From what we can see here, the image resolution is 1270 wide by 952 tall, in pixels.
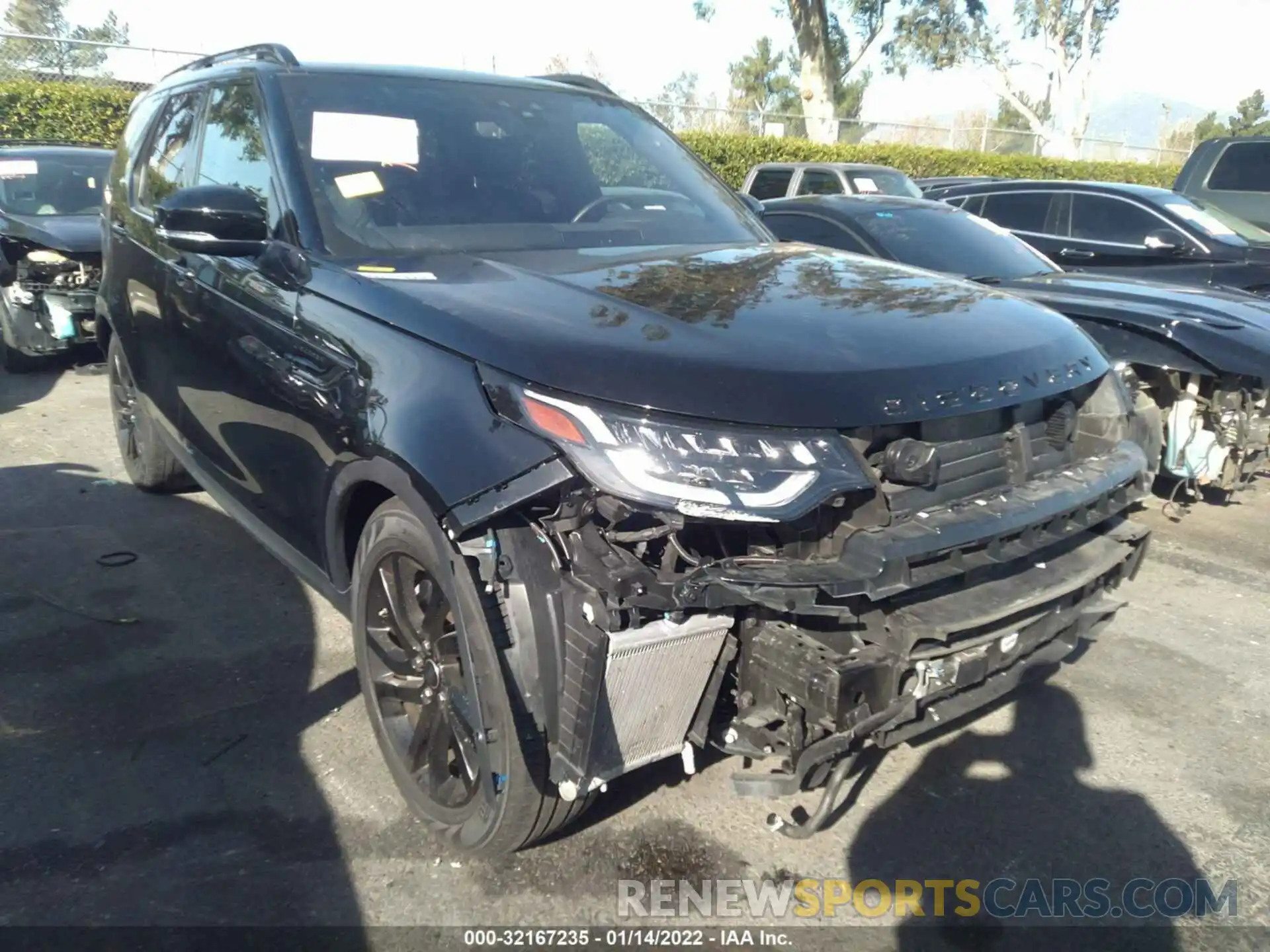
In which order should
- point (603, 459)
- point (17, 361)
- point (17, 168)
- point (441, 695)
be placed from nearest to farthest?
point (603, 459)
point (441, 695)
point (17, 361)
point (17, 168)

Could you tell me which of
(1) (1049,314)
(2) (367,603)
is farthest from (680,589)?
(1) (1049,314)

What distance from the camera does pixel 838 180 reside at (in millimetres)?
12211

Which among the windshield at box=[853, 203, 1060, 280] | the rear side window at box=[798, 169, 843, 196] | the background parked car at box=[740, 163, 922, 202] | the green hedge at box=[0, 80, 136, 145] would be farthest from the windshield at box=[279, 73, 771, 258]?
the green hedge at box=[0, 80, 136, 145]

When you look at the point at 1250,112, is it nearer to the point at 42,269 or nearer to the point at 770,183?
the point at 770,183

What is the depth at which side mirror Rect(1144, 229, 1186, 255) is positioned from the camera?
7.37 metres

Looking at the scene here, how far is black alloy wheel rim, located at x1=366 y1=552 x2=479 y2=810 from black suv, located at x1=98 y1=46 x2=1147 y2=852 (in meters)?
0.01

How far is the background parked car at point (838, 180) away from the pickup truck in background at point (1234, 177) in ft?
9.95

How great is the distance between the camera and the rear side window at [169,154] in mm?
4215

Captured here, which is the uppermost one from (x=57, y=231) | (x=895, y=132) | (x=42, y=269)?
(x=895, y=132)

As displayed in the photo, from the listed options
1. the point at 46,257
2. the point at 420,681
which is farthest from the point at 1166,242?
the point at 46,257

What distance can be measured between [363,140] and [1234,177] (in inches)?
442

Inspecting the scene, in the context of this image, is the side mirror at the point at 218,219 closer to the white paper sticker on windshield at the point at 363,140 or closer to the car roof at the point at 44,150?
the white paper sticker on windshield at the point at 363,140

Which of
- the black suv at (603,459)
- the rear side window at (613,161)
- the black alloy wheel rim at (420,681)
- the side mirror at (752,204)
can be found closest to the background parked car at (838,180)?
the side mirror at (752,204)

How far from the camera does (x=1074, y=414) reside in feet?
9.48
